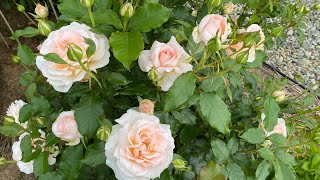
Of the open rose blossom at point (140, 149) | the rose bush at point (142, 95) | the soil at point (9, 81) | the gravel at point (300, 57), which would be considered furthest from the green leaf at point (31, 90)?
the gravel at point (300, 57)

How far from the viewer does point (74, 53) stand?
0.67 meters

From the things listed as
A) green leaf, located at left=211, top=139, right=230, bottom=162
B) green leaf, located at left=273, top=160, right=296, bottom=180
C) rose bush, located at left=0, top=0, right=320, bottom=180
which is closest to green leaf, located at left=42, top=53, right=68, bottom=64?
rose bush, located at left=0, top=0, right=320, bottom=180

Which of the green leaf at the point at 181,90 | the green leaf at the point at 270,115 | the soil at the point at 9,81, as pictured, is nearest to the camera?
the green leaf at the point at 181,90

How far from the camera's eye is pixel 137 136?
71 cm

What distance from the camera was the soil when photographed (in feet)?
5.81

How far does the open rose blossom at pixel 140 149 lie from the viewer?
2.33 feet

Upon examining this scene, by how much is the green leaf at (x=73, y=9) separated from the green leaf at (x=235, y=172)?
1.63 ft

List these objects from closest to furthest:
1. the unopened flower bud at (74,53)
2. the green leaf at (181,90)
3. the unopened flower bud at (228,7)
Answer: the unopened flower bud at (74,53), the green leaf at (181,90), the unopened flower bud at (228,7)

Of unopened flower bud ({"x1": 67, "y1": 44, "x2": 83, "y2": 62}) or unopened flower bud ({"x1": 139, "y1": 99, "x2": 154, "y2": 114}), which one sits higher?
unopened flower bud ({"x1": 67, "y1": 44, "x2": 83, "y2": 62})

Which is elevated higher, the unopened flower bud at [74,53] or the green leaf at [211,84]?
the unopened flower bud at [74,53]

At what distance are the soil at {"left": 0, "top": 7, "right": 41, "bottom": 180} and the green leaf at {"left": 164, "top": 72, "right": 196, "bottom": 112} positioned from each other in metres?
1.22

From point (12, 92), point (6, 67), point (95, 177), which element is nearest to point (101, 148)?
point (95, 177)

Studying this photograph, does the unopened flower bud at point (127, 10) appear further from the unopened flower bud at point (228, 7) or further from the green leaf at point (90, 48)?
the unopened flower bud at point (228, 7)

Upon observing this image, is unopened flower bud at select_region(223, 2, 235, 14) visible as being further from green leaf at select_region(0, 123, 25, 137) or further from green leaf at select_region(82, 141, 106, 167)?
green leaf at select_region(0, 123, 25, 137)
